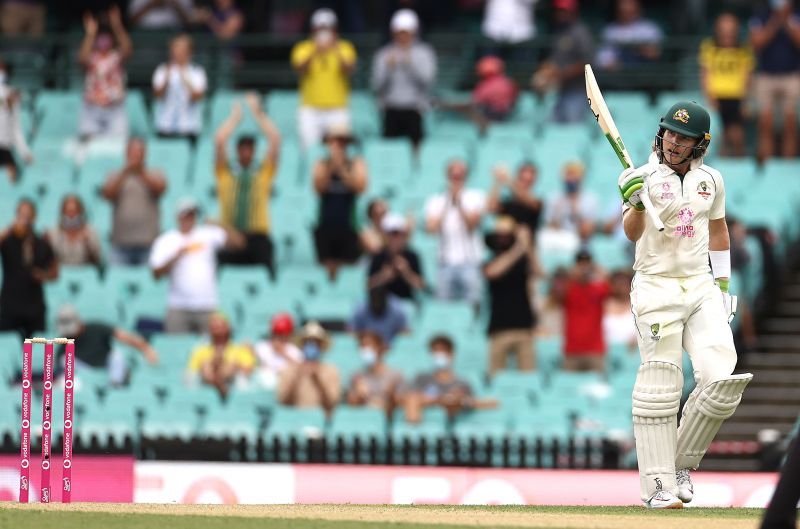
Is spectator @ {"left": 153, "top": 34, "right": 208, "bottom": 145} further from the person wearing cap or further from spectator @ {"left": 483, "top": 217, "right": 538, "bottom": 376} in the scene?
spectator @ {"left": 483, "top": 217, "right": 538, "bottom": 376}

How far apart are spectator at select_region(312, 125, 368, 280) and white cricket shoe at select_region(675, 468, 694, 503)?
26.4 ft

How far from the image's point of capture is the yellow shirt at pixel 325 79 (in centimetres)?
2055

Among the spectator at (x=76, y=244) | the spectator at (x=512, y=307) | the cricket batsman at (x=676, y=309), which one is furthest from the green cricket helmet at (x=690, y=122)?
the spectator at (x=76, y=244)

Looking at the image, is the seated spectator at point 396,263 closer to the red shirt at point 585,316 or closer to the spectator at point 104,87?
the red shirt at point 585,316

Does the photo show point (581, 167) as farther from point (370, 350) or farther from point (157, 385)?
point (157, 385)

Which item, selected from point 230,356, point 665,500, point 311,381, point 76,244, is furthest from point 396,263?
point 665,500

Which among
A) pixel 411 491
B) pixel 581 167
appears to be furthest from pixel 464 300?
pixel 411 491

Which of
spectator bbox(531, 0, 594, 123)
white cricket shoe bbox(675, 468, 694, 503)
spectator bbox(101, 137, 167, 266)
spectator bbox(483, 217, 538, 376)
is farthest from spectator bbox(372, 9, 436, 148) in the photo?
white cricket shoe bbox(675, 468, 694, 503)

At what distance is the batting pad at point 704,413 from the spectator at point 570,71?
9.61 m

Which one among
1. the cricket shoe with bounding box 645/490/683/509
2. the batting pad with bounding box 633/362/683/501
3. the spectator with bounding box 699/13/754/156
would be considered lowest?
the cricket shoe with bounding box 645/490/683/509

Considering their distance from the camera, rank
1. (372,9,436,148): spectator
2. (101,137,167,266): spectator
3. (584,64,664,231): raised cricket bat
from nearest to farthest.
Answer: (584,64,664,231): raised cricket bat < (101,137,167,266): spectator < (372,9,436,148): spectator

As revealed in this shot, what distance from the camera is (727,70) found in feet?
66.1

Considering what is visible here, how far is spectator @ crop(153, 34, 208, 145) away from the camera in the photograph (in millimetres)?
20750

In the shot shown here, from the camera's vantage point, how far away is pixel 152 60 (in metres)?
22.8
